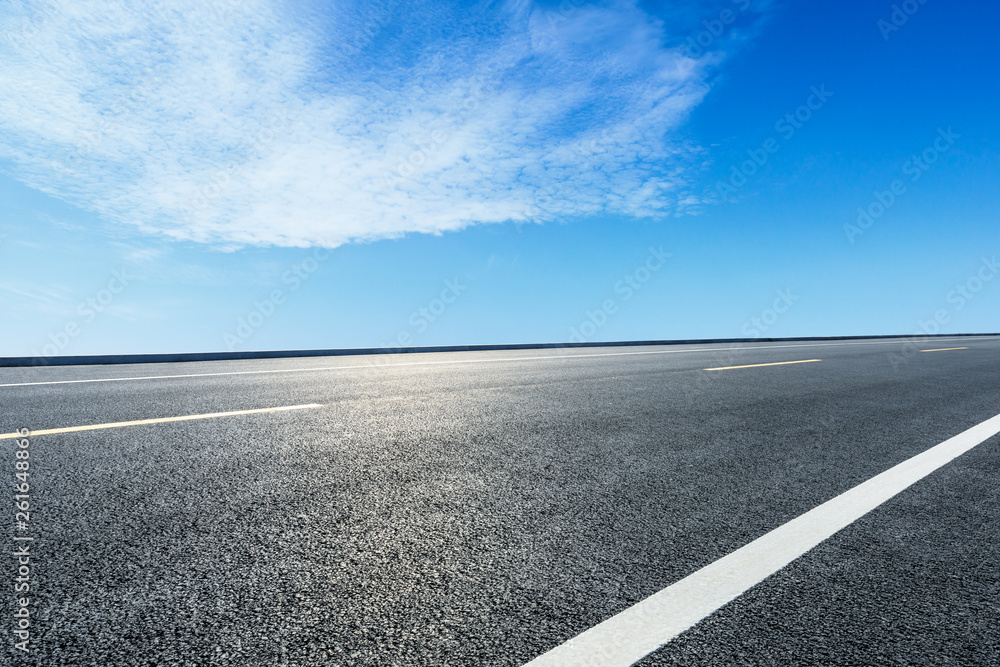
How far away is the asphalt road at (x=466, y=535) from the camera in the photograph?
1.76m

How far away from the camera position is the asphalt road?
176cm

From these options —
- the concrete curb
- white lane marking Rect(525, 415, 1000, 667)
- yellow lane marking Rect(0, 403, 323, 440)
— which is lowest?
white lane marking Rect(525, 415, 1000, 667)

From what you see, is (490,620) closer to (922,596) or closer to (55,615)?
(55,615)

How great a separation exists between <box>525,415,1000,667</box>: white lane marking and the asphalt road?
0.05 metres

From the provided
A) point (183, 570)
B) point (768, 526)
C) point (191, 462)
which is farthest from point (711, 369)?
point (183, 570)

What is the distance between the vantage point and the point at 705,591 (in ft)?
6.83

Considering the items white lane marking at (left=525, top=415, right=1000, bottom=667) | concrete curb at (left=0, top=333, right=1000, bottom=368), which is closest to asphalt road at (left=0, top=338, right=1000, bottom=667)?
white lane marking at (left=525, top=415, right=1000, bottom=667)

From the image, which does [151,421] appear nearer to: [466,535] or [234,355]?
[466,535]

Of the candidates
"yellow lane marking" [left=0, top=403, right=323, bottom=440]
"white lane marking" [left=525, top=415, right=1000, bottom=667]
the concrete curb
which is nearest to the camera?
"white lane marking" [left=525, top=415, right=1000, bottom=667]

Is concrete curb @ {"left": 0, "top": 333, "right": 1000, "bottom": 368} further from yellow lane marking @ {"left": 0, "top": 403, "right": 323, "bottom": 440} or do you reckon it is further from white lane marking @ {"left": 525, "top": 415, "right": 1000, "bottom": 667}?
white lane marking @ {"left": 525, "top": 415, "right": 1000, "bottom": 667}

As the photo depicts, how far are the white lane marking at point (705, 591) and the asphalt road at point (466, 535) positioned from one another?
0.05m

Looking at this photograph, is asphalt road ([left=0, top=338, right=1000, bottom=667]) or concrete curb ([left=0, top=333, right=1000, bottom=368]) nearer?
asphalt road ([left=0, top=338, right=1000, bottom=667])

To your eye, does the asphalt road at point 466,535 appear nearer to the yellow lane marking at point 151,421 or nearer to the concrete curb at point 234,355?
the yellow lane marking at point 151,421

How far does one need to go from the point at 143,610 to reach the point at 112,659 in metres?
0.26
